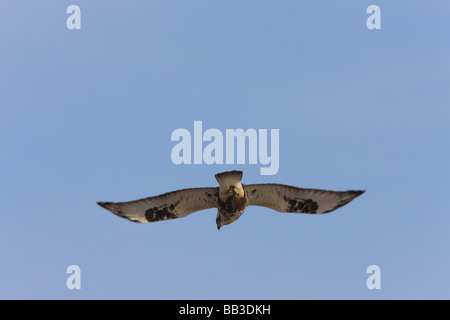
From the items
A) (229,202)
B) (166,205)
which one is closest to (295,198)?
(229,202)

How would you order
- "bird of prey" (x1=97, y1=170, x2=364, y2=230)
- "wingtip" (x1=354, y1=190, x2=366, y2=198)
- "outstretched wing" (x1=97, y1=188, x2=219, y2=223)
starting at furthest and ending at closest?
"outstretched wing" (x1=97, y1=188, x2=219, y2=223), "bird of prey" (x1=97, y1=170, x2=364, y2=230), "wingtip" (x1=354, y1=190, x2=366, y2=198)

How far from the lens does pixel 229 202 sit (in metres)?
19.2

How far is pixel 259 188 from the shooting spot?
760 inches

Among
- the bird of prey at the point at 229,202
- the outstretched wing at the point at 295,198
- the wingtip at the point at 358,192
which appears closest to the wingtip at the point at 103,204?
the bird of prey at the point at 229,202

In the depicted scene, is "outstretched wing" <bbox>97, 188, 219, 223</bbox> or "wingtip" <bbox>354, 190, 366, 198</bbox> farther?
"outstretched wing" <bbox>97, 188, 219, 223</bbox>

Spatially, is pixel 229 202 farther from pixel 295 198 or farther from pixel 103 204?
pixel 103 204

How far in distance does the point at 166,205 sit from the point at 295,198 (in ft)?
11.0

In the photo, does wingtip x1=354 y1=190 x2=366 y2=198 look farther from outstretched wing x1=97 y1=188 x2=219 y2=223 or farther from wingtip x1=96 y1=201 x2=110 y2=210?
wingtip x1=96 y1=201 x2=110 y2=210

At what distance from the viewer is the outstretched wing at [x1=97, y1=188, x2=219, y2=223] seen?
19.4 m

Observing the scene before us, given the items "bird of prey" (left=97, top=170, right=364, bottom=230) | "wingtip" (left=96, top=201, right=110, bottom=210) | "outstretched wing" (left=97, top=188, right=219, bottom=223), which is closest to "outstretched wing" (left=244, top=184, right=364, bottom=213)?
"bird of prey" (left=97, top=170, right=364, bottom=230)
